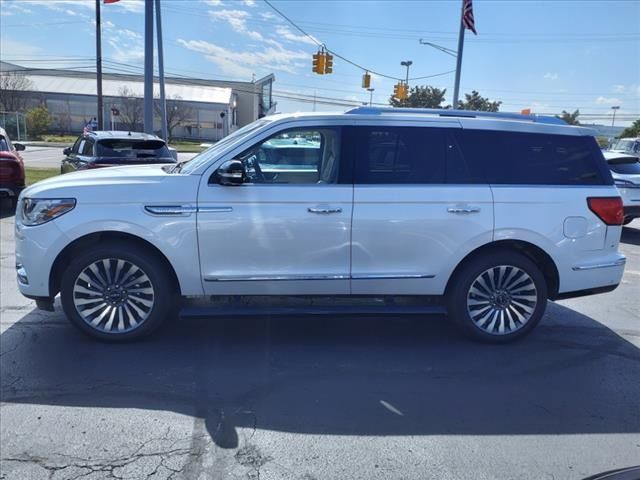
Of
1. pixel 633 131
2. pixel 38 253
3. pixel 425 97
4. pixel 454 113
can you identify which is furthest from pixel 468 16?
pixel 633 131

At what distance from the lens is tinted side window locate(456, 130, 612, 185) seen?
4.49 meters

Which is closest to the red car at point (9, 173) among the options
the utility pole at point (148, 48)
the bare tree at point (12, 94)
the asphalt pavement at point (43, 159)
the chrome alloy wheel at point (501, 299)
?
the utility pole at point (148, 48)

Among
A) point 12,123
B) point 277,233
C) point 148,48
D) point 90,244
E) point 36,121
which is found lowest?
point 90,244

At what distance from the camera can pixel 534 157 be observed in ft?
15.0

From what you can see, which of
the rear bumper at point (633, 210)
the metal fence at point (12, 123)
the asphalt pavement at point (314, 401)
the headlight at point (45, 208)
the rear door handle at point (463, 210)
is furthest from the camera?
the metal fence at point (12, 123)

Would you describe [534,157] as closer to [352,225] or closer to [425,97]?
[352,225]

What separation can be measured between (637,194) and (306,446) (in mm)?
10137

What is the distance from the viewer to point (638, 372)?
4.18 metres

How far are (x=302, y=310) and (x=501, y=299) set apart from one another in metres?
1.78

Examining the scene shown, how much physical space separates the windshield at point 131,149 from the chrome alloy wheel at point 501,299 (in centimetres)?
761

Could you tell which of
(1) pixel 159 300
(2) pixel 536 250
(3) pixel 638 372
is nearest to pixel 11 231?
(1) pixel 159 300

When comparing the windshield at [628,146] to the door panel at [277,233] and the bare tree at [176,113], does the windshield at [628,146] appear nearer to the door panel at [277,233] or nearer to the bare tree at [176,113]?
the door panel at [277,233]

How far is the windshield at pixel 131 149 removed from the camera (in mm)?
Answer: 9844

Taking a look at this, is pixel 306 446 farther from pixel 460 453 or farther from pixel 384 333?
pixel 384 333
